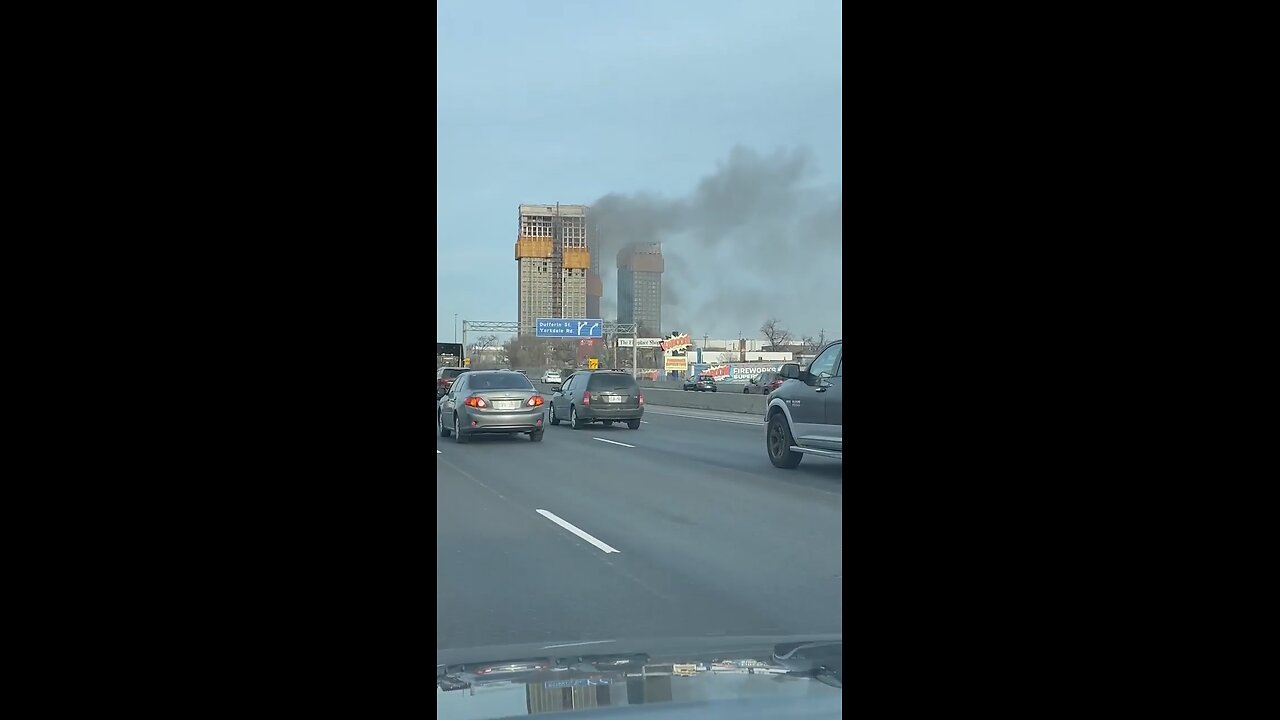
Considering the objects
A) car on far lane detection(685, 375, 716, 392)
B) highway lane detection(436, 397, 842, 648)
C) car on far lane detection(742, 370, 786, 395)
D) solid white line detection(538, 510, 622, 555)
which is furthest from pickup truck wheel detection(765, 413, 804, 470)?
car on far lane detection(685, 375, 716, 392)

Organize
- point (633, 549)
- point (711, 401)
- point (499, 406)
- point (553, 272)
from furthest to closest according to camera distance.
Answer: point (553, 272) < point (711, 401) < point (499, 406) < point (633, 549)

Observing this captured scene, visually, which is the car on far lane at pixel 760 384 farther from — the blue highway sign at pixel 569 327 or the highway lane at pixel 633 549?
the highway lane at pixel 633 549

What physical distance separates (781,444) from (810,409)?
1534 millimetres

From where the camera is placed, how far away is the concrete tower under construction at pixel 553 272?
9325 cm

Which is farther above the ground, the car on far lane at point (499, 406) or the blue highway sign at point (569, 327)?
the blue highway sign at point (569, 327)

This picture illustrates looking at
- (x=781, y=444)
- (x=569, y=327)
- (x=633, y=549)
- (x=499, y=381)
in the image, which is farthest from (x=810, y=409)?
(x=569, y=327)

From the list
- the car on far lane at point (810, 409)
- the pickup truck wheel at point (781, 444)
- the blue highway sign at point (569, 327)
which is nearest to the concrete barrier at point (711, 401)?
the pickup truck wheel at point (781, 444)

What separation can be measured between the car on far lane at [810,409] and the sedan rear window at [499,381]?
763cm

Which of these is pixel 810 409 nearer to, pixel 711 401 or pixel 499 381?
pixel 499 381

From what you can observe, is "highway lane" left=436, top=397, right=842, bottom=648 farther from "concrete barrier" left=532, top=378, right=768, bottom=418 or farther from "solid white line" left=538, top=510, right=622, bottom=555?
"concrete barrier" left=532, top=378, right=768, bottom=418

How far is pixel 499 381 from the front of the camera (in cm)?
2147
